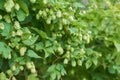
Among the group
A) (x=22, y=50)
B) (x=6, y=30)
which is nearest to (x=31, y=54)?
(x=22, y=50)

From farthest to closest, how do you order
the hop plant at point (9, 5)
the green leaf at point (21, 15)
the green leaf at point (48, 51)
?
1. the green leaf at point (48, 51)
2. the green leaf at point (21, 15)
3. the hop plant at point (9, 5)

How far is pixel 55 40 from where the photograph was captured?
1.98 metres

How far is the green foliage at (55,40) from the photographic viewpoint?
1764 mm

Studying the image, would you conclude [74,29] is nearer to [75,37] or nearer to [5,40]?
[75,37]

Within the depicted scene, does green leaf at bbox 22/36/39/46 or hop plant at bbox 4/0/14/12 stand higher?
hop plant at bbox 4/0/14/12

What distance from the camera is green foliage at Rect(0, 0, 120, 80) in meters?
1.76

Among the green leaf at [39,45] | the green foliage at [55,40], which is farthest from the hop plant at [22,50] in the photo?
the green leaf at [39,45]

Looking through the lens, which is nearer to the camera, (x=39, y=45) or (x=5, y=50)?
(x=5, y=50)

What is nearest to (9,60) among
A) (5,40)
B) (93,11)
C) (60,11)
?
(5,40)

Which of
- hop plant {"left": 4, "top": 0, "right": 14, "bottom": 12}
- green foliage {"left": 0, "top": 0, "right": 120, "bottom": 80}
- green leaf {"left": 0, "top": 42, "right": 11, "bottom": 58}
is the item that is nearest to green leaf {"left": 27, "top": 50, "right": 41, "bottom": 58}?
green foliage {"left": 0, "top": 0, "right": 120, "bottom": 80}

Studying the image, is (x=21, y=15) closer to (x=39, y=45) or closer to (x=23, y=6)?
(x=23, y=6)

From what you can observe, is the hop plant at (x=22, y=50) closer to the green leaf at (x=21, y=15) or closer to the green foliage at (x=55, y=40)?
the green foliage at (x=55, y=40)

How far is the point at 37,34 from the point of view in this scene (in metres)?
1.91

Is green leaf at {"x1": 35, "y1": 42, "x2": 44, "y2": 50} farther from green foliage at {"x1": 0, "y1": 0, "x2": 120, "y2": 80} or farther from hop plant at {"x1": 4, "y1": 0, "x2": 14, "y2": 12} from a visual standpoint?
hop plant at {"x1": 4, "y1": 0, "x2": 14, "y2": 12}
